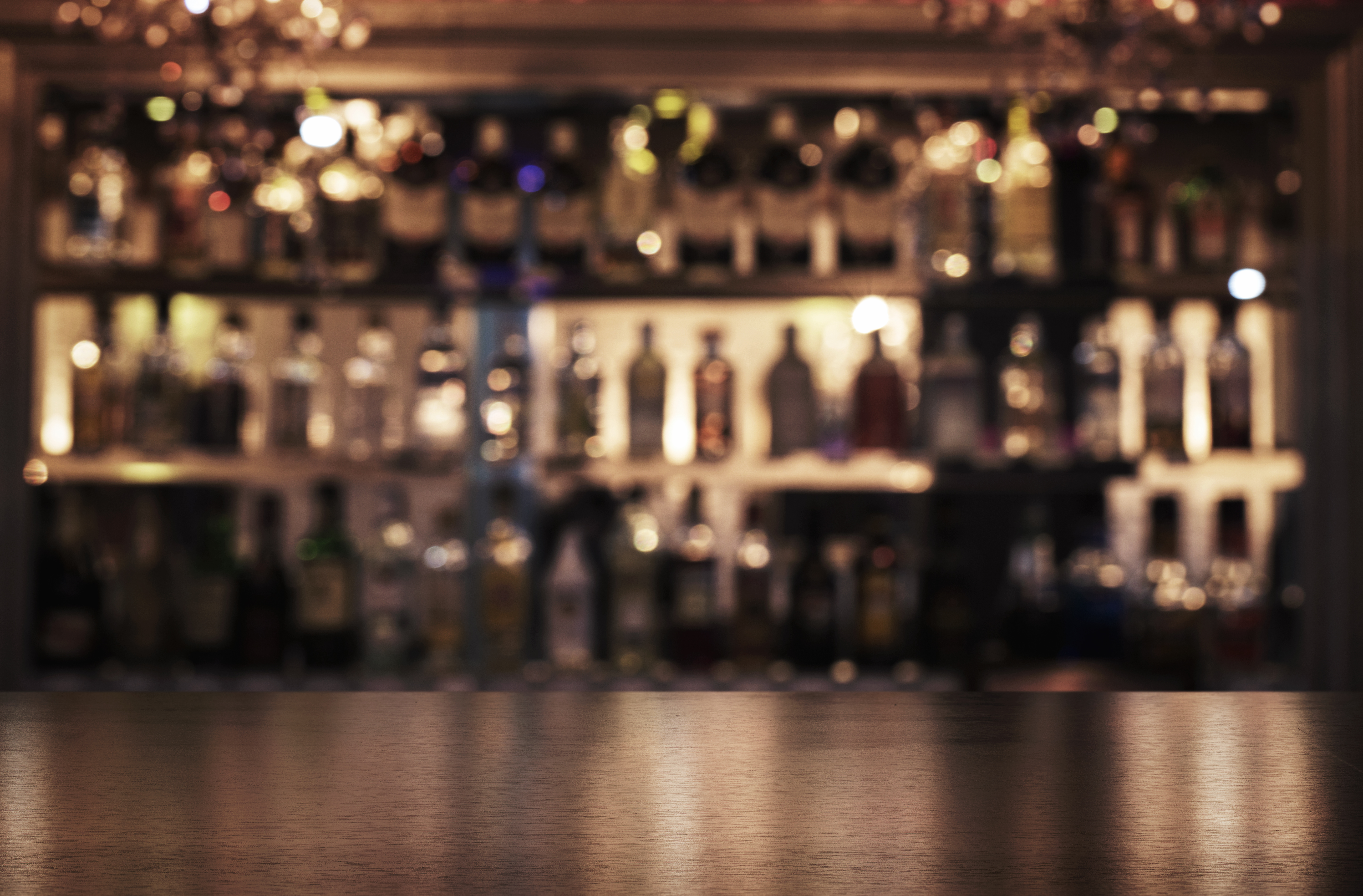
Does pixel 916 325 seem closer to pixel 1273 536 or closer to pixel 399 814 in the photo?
pixel 1273 536

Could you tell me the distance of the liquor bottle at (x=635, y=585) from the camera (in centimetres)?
226

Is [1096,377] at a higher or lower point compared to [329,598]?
higher

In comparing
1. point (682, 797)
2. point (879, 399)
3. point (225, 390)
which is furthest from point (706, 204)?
point (682, 797)

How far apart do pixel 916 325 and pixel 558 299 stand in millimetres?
646

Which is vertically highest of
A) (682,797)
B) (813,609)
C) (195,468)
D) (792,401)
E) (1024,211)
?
(1024,211)

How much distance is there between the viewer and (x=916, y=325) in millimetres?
2381

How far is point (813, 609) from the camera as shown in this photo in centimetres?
232

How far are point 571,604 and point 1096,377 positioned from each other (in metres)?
1.01

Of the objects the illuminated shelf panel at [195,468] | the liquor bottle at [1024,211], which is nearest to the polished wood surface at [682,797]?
the illuminated shelf panel at [195,468]

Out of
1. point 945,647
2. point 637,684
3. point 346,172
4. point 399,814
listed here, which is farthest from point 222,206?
point 399,814

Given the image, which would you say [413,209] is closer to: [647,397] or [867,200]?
[647,397]

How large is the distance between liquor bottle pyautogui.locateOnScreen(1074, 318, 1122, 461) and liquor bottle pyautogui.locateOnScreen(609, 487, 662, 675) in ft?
2.52

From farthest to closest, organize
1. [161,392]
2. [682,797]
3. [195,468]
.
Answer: [161,392]
[195,468]
[682,797]

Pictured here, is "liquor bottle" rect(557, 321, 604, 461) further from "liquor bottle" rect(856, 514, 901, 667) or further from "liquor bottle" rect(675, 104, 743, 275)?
"liquor bottle" rect(856, 514, 901, 667)
